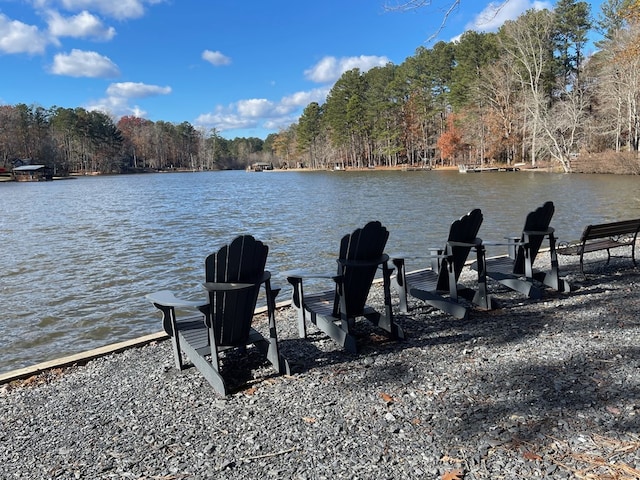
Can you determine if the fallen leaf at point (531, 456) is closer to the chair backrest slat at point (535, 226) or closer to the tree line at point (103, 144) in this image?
the chair backrest slat at point (535, 226)

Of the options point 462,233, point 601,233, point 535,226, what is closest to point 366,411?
point 462,233

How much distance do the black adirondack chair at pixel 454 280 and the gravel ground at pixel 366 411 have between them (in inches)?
17.6

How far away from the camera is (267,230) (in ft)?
52.6

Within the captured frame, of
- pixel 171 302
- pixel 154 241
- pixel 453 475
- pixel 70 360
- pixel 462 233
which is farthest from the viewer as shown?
pixel 154 241

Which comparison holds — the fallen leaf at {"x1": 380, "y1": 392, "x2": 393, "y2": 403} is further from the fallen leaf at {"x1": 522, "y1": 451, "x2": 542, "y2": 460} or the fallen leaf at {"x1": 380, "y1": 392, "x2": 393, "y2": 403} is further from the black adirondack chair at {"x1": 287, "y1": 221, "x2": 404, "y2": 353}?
the fallen leaf at {"x1": 522, "y1": 451, "x2": 542, "y2": 460}

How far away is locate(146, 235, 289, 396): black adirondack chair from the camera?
11.1 feet

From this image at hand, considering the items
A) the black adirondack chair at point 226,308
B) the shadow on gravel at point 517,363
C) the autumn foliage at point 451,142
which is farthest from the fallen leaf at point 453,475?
the autumn foliage at point 451,142

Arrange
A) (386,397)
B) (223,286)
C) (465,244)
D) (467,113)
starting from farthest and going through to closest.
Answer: (467,113) < (465,244) < (223,286) < (386,397)

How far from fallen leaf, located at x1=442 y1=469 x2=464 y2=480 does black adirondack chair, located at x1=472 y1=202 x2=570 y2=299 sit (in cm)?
337

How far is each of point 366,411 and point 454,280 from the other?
7.69ft

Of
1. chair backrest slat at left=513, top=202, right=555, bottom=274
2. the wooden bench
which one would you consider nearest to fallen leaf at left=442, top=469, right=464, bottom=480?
chair backrest slat at left=513, top=202, right=555, bottom=274

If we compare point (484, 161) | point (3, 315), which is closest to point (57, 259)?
point (3, 315)

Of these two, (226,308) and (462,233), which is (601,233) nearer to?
(462,233)

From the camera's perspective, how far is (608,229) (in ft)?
20.2
